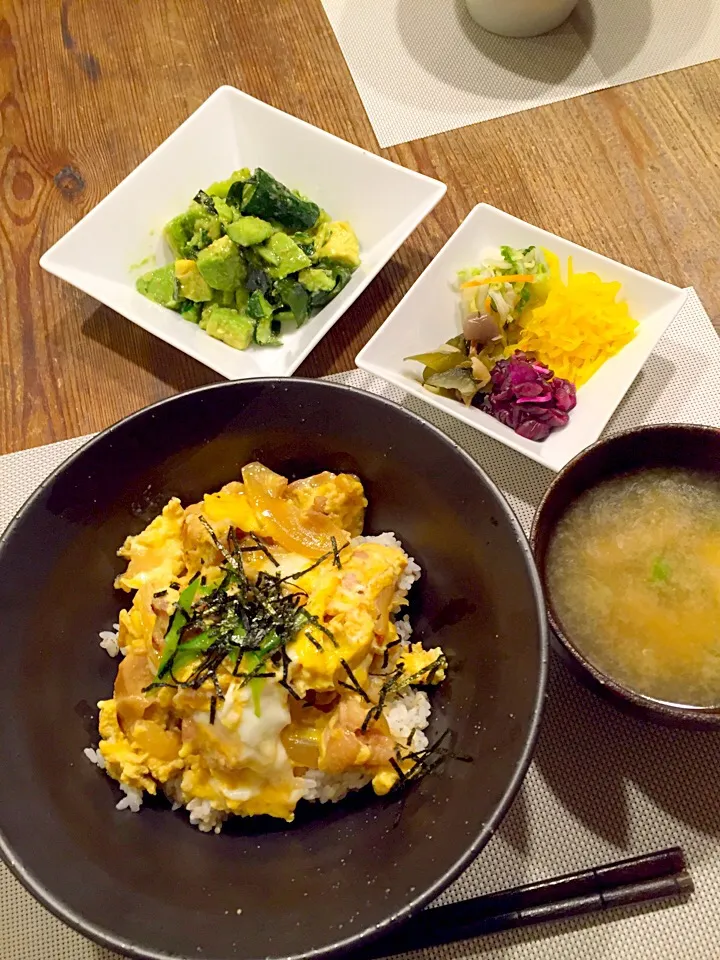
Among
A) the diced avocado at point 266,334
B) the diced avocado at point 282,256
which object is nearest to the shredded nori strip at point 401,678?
the diced avocado at point 266,334

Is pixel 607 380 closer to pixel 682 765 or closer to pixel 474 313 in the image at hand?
pixel 474 313

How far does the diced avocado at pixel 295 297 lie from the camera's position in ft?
5.88

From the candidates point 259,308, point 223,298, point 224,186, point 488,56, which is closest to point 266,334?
point 259,308

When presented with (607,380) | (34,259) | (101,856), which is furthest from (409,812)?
(34,259)

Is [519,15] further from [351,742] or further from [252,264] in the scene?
[351,742]

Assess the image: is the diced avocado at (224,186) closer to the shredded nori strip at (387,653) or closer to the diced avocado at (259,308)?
the diced avocado at (259,308)

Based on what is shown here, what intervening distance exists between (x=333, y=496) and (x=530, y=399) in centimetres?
52

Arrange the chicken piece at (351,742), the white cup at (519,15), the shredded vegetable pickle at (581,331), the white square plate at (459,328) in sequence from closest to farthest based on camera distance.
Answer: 1. the chicken piece at (351,742)
2. the white square plate at (459,328)
3. the shredded vegetable pickle at (581,331)
4. the white cup at (519,15)

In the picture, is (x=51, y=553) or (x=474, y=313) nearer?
(x=51, y=553)

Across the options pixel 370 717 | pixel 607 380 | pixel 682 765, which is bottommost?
pixel 682 765

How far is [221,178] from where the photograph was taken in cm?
208

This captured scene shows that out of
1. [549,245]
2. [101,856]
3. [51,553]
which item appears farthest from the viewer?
[549,245]

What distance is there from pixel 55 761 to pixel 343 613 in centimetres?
48

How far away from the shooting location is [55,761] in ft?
3.78
